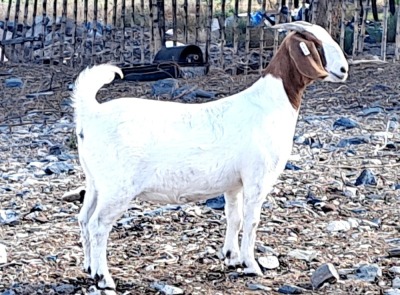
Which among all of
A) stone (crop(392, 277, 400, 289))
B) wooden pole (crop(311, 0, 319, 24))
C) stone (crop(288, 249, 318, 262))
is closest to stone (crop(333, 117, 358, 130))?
wooden pole (crop(311, 0, 319, 24))

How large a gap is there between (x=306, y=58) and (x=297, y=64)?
7cm

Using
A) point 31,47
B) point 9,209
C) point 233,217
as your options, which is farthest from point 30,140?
point 31,47

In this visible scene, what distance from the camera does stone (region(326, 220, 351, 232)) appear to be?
22.7 feet

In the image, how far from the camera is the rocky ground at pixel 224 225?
5.82 meters

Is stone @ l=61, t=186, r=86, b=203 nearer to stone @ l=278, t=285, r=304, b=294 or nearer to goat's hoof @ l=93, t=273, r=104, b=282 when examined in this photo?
goat's hoof @ l=93, t=273, r=104, b=282

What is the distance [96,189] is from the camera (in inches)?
226

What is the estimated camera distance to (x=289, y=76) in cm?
602

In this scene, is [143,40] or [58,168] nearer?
[58,168]

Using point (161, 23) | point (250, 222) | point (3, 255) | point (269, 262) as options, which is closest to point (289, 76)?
point (250, 222)

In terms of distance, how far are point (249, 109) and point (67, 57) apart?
32.6 ft

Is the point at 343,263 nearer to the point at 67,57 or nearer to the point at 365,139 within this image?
the point at 365,139

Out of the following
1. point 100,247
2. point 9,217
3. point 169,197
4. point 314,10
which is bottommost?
point 9,217

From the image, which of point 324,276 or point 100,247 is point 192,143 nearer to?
point 100,247

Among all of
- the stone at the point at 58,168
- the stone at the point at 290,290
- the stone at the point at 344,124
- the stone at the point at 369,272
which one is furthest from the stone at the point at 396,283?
the stone at the point at 344,124
